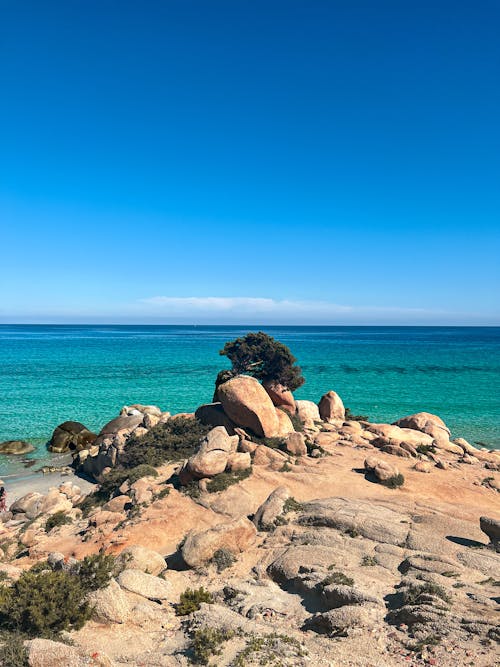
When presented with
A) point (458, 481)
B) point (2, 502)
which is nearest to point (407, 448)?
point (458, 481)

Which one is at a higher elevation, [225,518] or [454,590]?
[454,590]

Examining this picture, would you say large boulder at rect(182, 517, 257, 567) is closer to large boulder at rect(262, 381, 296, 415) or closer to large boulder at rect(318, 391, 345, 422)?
large boulder at rect(262, 381, 296, 415)

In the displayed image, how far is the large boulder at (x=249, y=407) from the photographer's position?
27.4m

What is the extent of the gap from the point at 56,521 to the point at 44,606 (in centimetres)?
1260

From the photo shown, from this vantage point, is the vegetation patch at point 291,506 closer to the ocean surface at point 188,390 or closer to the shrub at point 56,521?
the shrub at point 56,521

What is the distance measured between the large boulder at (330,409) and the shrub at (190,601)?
25.7 metres

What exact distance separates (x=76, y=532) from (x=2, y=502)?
7.75 metres

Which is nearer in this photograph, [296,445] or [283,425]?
[296,445]

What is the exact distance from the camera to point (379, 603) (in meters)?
11.6

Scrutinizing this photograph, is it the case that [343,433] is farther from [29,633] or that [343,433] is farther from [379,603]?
[29,633]

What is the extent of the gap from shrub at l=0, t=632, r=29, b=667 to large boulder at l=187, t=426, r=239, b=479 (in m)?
12.9

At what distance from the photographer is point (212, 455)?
22734mm

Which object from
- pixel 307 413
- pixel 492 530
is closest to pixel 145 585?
pixel 492 530

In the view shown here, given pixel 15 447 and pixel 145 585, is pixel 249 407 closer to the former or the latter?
pixel 145 585
